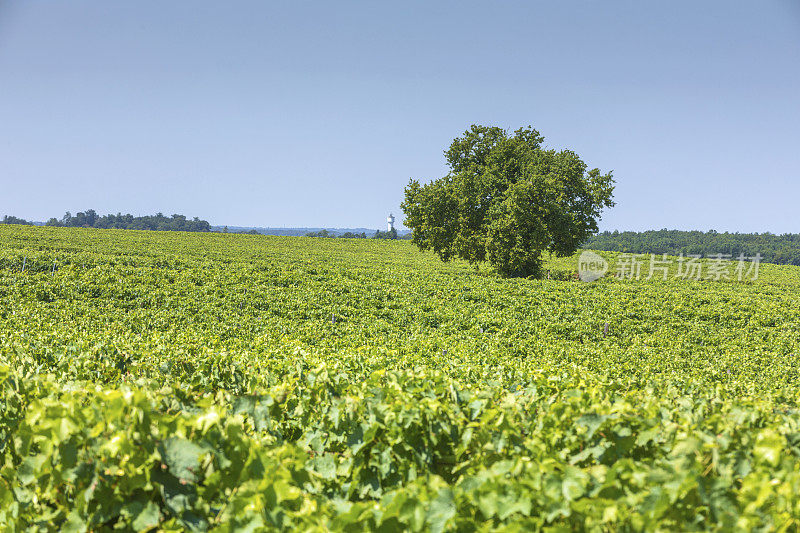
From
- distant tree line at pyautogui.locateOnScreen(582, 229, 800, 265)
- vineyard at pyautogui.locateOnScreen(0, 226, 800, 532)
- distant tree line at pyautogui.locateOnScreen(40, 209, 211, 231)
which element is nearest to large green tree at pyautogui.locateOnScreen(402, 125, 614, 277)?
vineyard at pyautogui.locateOnScreen(0, 226, 800, 532)

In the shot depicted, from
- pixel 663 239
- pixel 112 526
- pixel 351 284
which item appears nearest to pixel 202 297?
pixel 351 284

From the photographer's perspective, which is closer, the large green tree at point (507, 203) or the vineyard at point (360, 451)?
the vineyard at point (360, 451)

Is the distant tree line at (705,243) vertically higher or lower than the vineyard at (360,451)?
higher

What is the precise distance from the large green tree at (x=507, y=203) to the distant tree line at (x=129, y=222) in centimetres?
16111

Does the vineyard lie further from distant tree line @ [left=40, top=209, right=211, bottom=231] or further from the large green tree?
distant tree line @ [left=40, top=209, right=211, bottom=231]

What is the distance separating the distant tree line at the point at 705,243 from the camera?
106 meters

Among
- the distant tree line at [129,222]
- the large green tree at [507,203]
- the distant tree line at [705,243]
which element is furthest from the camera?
the distant tree line at [129,222]

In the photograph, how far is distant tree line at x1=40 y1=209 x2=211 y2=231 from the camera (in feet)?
561

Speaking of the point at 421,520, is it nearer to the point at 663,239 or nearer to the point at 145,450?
the point at 145,450

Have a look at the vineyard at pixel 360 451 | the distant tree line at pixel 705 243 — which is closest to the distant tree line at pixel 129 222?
the distant tree line at pixel 705 243

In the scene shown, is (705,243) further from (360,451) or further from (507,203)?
(360,451)

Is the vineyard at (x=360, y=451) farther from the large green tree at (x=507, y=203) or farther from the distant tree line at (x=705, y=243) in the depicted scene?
the distant tree line at (x=705, y=243)

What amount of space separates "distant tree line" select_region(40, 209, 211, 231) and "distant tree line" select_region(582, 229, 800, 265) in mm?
150093

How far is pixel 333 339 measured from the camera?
13.8m
